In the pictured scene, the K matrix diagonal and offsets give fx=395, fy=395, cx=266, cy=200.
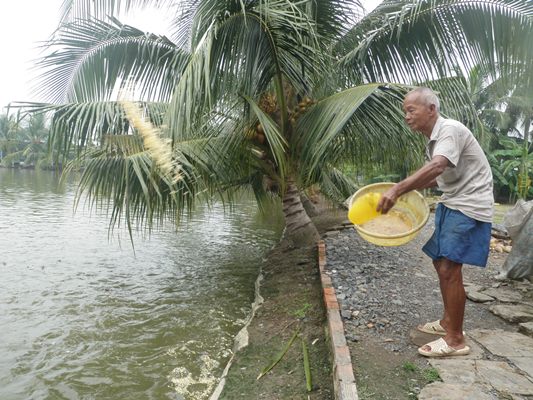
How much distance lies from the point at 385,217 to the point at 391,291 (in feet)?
3.30

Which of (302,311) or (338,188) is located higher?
(338,188)

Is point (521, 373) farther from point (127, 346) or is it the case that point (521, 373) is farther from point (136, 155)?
point (136, 155)

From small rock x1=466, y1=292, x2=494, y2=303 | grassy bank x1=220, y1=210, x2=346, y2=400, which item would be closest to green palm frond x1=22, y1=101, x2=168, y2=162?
grassy bank x1=220, y1=210, x2=346, y2=400

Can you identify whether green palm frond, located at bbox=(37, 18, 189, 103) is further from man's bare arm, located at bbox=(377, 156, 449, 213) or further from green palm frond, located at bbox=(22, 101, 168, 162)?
man's bare arm, located at bbox=(377, 156, 449, 213)

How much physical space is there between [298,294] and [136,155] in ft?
7.34

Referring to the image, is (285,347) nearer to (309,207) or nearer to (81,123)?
(81,123)

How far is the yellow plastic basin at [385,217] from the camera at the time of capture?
2557mm

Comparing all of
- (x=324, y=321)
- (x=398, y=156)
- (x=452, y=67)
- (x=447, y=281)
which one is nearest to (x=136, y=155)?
(x=324, y=321)

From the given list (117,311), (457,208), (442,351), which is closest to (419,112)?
(457,208)

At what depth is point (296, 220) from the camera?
237 inches

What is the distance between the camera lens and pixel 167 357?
3389mm

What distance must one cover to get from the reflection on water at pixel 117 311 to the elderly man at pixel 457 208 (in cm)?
179

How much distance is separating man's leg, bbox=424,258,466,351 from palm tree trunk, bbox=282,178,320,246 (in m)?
3.41

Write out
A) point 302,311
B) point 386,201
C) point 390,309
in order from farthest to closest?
point 302,311 < point 390,309 < point 386,201
